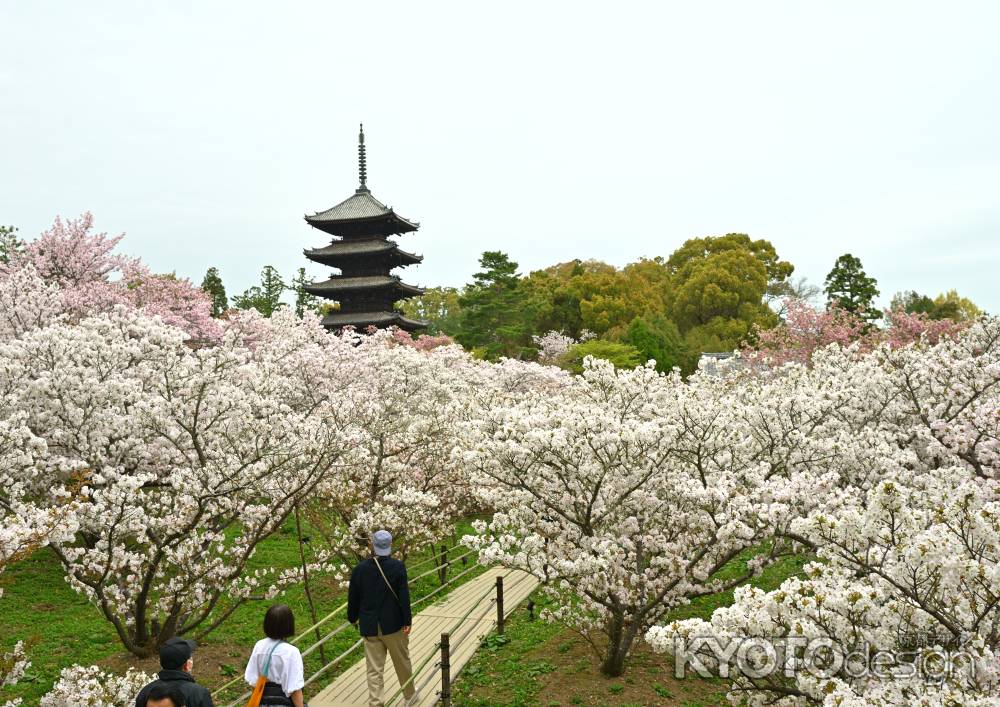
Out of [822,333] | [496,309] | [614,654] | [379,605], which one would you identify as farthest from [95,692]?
[496,309]

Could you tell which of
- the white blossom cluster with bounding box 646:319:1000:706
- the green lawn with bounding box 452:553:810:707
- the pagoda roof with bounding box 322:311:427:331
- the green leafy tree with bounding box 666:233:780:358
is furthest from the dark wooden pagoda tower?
the white blossom cluster with bounding box 646:319:1000:706

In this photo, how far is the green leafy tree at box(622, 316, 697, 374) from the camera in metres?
33.4

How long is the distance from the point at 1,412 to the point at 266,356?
704 centimetres

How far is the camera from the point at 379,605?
6.73 meters

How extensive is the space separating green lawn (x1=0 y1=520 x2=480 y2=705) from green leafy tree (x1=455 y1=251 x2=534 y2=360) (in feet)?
95.6

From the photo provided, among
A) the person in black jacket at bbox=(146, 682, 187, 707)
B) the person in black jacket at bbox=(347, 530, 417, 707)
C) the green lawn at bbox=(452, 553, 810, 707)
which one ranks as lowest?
the green lawn at bbox=(452, 553, 810, 707)

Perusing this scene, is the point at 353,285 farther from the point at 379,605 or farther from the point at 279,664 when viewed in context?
the point at 279,664

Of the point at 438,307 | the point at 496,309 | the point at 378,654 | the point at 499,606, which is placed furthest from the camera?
the point at 438,307

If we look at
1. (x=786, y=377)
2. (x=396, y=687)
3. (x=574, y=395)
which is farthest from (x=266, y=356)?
(x=786, y=377)

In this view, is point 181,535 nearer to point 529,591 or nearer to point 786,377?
point 529,591

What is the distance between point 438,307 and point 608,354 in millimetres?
54647

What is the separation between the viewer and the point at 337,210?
4062 centimetres

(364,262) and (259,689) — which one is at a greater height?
(364,262)

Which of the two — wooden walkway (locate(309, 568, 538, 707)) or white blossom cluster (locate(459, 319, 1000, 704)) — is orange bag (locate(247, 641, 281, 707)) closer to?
wooden walkway (locate(309, 568, 538, 707))
